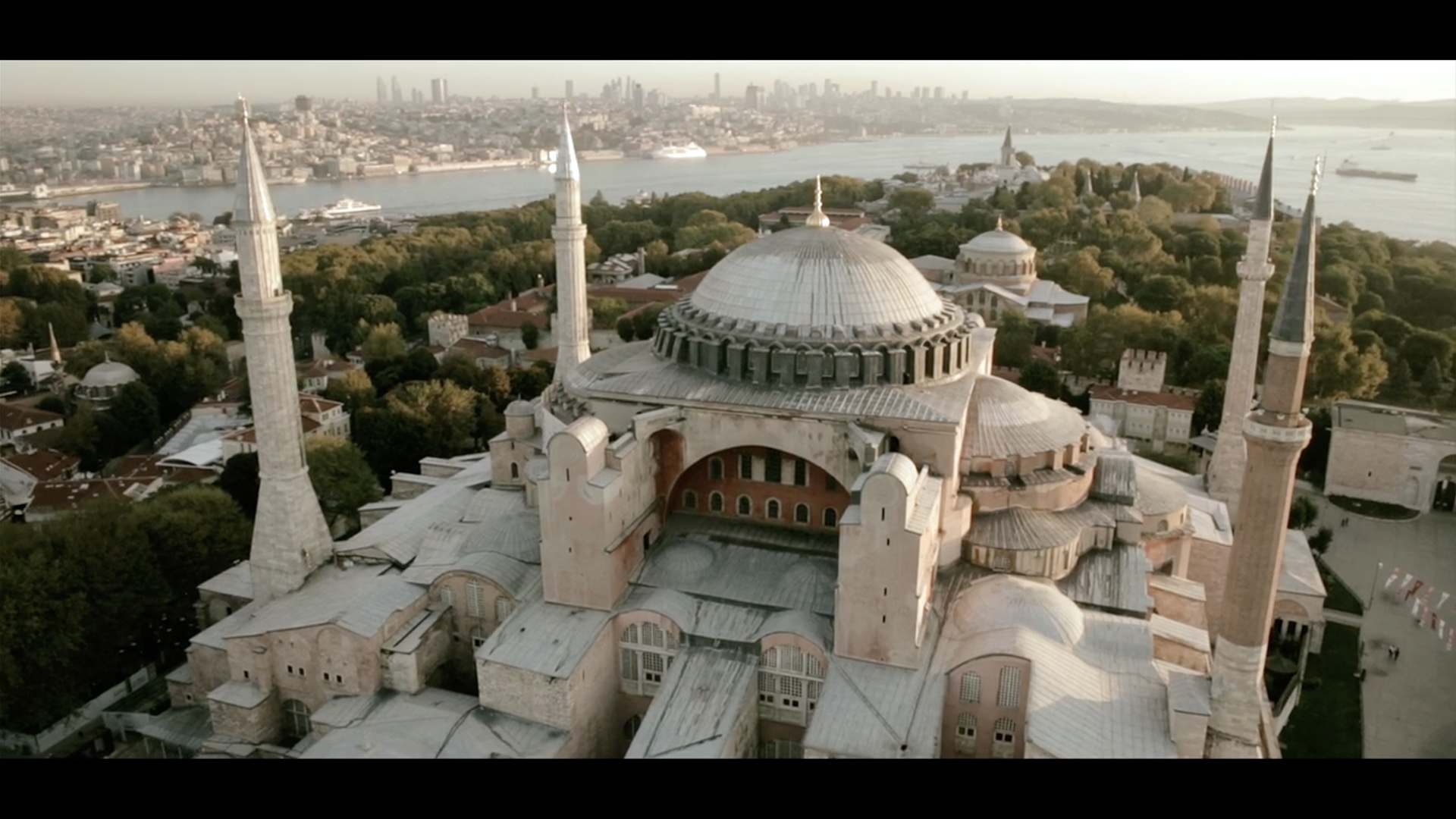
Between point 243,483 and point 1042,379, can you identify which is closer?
point 243,483

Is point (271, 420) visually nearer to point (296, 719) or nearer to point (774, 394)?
point (296, 719)

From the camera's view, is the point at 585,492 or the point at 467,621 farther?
the point at 467,621

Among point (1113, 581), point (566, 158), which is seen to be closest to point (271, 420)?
point (566, 158)

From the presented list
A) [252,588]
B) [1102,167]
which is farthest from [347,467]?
[1102,167]

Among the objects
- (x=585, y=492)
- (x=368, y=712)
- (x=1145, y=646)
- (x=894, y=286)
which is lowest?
(x=368, y=712)
